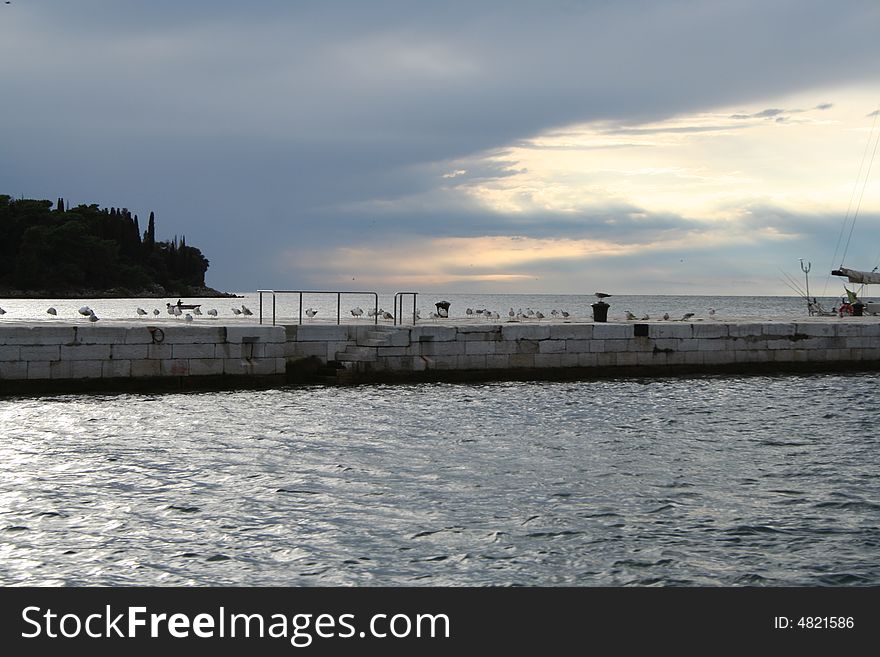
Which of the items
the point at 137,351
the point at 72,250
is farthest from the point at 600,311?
the point at 72,250

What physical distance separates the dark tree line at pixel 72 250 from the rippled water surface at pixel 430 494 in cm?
9551

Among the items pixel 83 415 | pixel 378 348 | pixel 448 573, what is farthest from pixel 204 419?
pixel 448 573

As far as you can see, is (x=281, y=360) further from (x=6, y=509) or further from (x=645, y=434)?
(x=6, y=509)

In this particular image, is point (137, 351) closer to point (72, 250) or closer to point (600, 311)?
point (600, 311)

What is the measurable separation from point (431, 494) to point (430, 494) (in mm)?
10

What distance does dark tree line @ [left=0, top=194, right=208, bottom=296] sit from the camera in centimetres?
10281

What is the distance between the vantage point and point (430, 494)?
364 inches

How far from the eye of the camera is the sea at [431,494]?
22.8ft

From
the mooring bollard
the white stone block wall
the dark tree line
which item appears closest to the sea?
the white stone block wall

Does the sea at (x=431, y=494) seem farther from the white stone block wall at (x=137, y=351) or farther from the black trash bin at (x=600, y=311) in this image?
the black trash bin at (x=600, y=311)

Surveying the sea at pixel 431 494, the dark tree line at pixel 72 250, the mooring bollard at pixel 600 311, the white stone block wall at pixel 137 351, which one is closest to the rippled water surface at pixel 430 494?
the sea at pixel 431 494
